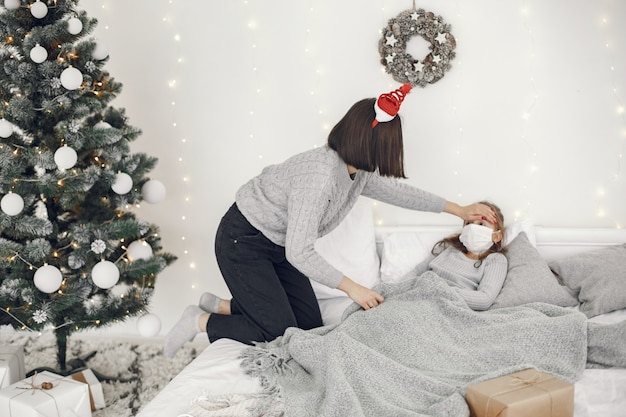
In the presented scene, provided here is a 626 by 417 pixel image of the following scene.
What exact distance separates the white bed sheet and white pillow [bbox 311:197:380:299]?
0.70 metres

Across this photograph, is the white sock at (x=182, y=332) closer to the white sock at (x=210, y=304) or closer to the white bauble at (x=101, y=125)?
the white sock at (x=210, y=304)

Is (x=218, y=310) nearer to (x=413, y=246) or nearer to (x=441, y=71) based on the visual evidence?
(x=413, y=246)

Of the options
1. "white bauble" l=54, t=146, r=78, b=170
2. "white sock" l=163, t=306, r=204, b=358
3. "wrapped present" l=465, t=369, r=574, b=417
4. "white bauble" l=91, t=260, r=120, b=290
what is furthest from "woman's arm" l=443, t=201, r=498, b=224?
"white bauble" l=54, t=146, r=78, b=170

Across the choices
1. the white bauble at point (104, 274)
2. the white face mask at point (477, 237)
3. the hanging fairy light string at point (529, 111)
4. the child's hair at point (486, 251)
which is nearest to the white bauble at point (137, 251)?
the white bauble at point (104, 274)

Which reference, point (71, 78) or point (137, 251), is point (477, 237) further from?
point (71, 78)

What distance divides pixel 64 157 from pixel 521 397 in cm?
179

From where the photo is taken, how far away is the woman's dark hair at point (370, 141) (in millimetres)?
1899

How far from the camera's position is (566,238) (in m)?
2.57

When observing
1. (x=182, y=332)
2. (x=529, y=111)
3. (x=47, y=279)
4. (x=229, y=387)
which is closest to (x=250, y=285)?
(x=182, y=332)

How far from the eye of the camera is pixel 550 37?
2.60 meters

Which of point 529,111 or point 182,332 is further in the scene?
point 529,111

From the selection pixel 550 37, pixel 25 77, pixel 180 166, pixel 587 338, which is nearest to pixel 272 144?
pixel 180 166

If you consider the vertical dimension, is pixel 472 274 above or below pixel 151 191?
below

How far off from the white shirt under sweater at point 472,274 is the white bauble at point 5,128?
67.7 inches
